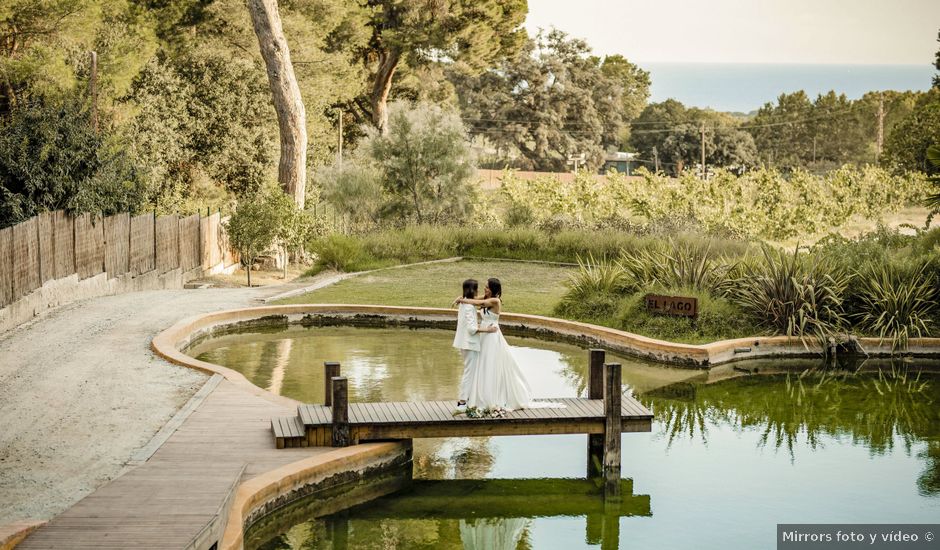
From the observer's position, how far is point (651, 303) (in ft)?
49.4

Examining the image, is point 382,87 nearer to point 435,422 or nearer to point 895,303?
point 895,303

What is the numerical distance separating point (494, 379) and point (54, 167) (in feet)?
38.2

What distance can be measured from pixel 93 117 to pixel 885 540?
20.9 meters

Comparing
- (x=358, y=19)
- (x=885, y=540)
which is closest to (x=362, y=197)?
(x=358, y=19)

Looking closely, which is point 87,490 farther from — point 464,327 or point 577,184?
point 577,184

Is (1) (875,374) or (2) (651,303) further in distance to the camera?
(2) (651,303)

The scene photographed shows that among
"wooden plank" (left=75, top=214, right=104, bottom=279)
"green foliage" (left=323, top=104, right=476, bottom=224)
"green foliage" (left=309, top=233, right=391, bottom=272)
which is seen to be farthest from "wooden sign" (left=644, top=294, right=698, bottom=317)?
"green foliage" (left=323, top=104, right=476, bottom=224)

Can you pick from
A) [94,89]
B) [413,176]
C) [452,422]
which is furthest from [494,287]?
[413,176]

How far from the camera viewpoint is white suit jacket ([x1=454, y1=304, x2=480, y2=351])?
898cm

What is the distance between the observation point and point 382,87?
127 feet

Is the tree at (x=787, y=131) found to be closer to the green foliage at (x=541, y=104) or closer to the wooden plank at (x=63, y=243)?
the green foliage at (x=541, y=104)

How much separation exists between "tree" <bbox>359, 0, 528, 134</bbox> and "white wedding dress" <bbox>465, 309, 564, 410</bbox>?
89.0 ft

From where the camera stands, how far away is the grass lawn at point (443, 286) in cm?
1761

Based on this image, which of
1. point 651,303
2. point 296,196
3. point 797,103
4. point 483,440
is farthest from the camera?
point 797,103
